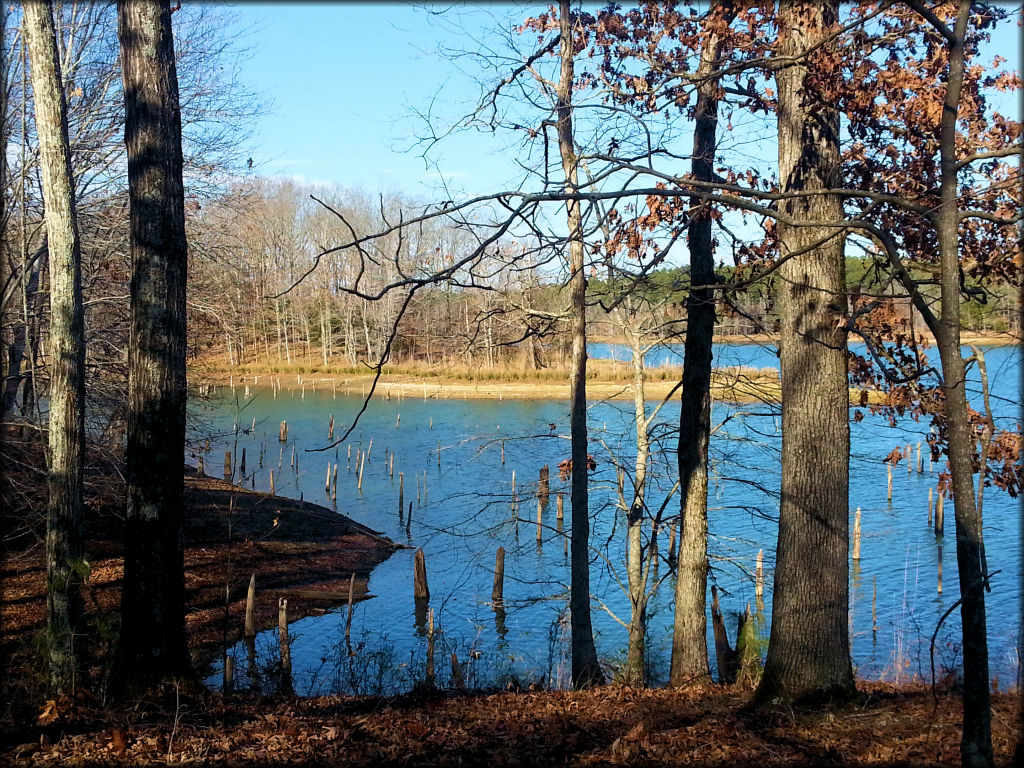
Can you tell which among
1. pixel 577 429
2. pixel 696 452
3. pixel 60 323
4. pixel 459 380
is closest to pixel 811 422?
pixel 696 452

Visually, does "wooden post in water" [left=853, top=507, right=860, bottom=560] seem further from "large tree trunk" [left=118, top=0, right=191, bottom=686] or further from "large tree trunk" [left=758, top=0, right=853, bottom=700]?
"large tree trunk" [left=118, top=0, right=191, bottom=686]

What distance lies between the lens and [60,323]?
9.47m

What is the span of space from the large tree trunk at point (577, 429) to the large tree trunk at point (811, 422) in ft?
15.0

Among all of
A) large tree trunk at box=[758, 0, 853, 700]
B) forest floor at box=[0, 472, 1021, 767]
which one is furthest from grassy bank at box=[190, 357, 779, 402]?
forest floor at box=[0, 472, 1021, 767]

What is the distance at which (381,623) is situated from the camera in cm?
1711

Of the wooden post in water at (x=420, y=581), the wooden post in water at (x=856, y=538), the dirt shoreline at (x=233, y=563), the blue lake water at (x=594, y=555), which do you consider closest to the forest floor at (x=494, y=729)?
the blue lake water at (x=594, y=555)

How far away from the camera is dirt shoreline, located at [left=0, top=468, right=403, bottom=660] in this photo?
13.8 metres

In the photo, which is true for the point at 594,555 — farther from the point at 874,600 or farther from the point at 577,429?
the point at 577,429

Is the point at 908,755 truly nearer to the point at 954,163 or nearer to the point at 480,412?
the point at 954,163

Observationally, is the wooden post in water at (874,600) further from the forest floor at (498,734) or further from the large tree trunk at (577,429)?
the forest floor at (498,734)

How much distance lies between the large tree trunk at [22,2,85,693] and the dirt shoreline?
1946mm

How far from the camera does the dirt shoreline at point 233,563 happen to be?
13.8 m

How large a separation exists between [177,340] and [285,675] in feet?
21.4

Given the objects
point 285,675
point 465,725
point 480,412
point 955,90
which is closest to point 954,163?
point 955,90
